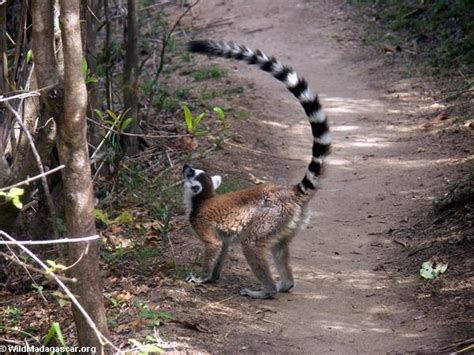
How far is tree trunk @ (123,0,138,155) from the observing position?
1089cm

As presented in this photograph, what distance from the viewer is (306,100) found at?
23.8 ft

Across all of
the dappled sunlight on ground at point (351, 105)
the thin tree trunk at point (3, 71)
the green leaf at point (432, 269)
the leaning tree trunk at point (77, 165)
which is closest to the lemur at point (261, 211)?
the green leaf at point (432, 269)

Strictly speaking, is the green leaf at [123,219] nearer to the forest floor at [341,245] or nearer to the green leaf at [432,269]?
the forest floor at [341,245]

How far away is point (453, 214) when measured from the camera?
8.49 meters

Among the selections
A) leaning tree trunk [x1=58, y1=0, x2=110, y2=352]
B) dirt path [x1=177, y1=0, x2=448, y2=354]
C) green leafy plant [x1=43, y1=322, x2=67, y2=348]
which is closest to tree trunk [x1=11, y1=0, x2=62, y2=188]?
leaning tree trunk [x1=58, y1=0, x2=110, y2=352]

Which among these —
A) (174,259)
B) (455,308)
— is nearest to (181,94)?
(174,259)

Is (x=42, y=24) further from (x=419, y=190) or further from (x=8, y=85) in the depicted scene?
(x=419, y=190)

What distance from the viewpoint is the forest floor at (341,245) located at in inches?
259

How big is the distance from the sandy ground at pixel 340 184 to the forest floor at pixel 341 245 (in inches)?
0.9

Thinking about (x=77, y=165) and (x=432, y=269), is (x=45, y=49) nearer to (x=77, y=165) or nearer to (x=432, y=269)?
(x=77, y=165)

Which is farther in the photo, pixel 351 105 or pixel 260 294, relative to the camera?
pixel 351 105

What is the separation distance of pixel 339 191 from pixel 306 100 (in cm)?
325

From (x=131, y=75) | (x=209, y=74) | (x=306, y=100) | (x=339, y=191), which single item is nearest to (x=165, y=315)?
(x=306, y=100)

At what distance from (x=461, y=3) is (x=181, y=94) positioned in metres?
6.57
